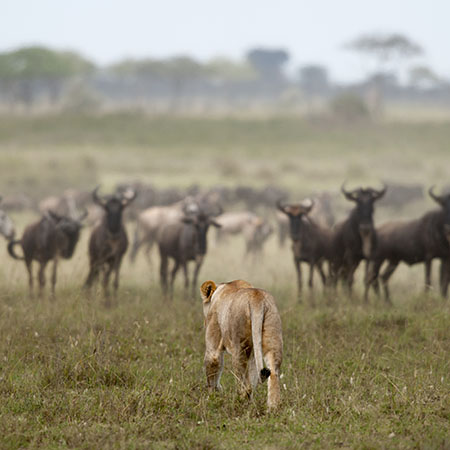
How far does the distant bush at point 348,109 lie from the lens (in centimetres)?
5916

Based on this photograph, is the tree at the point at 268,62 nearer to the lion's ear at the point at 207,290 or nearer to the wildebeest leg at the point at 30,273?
the wildebeest leg at the point at 30,273

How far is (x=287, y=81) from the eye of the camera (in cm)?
11394

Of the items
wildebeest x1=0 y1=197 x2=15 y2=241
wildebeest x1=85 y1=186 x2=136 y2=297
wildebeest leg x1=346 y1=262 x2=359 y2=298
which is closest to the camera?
wildebeest leg x1=346 y1=262 x2=359 y2=298

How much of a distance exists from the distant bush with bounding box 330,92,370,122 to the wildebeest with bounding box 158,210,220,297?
158 feet

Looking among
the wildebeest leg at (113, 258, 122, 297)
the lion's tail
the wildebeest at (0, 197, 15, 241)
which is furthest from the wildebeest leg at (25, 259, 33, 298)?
the lion's tail

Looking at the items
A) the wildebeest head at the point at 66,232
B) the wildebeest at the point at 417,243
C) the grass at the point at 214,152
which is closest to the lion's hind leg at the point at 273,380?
the wildebeest at the point at 417,243

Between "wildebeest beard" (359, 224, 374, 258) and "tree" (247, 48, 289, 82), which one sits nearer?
"wildebeest beard" (359, 224, 374, 258)

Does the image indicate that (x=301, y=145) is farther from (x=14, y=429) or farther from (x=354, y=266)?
(x=14, y=429)

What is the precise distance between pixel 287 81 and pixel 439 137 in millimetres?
64617

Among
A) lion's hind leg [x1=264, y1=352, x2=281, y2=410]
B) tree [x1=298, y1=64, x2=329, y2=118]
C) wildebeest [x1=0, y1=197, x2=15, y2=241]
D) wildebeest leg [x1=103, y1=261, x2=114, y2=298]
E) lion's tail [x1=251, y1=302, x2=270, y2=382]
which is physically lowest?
wildebeest leg [x1=103, y1=261, x2=114, y2=298]

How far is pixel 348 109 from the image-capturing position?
59.8 metres

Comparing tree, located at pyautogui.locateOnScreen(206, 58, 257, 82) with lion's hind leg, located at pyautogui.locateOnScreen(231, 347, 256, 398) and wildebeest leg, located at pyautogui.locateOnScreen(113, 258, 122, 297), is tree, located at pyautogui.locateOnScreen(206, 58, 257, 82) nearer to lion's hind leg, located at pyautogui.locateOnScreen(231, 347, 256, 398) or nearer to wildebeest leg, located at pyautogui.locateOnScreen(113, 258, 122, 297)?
wildebeest leg, located at pyautogui.locateOnScreen(113, 258, 122, 297)

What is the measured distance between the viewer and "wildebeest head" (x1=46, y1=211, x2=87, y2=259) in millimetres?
11242

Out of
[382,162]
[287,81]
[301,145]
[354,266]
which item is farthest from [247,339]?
[287,81]
